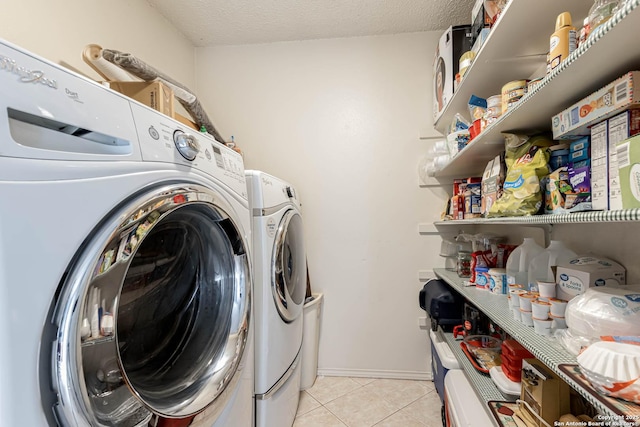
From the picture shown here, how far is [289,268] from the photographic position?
1572 mm

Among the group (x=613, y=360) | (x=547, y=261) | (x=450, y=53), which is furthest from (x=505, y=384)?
(x=450, y=53)

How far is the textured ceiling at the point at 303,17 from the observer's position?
1.71 metres

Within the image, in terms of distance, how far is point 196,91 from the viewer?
7.21 feet

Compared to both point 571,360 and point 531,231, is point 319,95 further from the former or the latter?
point 571,360

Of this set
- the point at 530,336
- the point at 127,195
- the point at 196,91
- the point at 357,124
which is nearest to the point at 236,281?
the point at 127,195

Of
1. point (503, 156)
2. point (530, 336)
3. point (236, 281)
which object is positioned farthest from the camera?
point (503, 156)

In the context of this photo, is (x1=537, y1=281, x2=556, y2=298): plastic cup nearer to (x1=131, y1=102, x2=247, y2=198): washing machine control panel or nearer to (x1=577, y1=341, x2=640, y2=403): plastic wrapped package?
(x1=577, y1=341, x2=640, y2=403): plastic wrapped package

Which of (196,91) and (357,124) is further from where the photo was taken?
(196,91)

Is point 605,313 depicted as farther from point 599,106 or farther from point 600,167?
point 599,106

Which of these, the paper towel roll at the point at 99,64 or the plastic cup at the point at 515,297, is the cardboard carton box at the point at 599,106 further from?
the paper towel roll at the point at 99,64

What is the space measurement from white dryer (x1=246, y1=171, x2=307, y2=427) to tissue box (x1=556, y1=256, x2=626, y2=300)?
3.21ft

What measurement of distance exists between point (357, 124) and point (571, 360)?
1.72 m

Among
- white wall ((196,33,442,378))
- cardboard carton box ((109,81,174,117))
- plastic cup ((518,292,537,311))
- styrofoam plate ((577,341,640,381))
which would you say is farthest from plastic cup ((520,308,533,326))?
cardboard carton box ((109,81,174,117))

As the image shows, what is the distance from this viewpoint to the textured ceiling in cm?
171
